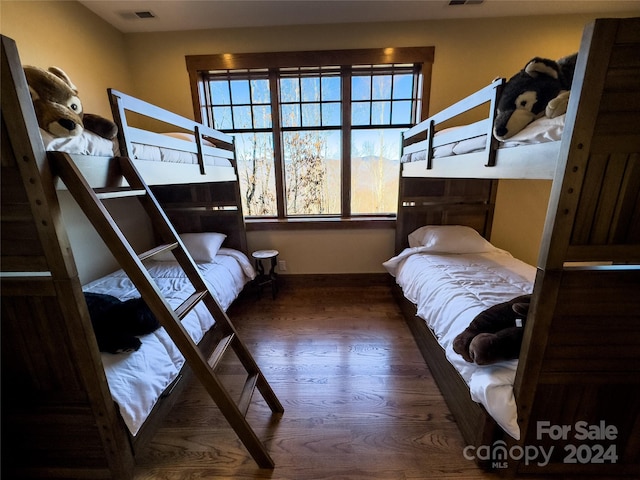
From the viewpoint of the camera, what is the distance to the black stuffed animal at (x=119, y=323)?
1.19 metres

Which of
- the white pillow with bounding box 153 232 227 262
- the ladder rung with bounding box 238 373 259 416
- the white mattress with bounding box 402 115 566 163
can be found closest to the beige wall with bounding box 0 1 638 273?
the white pillow with bounding box 153 232 227 262

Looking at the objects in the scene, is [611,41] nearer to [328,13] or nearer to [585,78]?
[585,78]

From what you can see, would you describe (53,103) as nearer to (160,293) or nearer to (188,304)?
(160,293)

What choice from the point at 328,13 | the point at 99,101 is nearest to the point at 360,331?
the point at 328,13

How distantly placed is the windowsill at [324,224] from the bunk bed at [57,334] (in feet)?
4.57

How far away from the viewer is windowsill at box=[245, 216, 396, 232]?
115 inches

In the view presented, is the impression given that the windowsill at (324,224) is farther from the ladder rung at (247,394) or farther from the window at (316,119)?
the ladder rung at (247,394)

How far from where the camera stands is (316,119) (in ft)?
9.25

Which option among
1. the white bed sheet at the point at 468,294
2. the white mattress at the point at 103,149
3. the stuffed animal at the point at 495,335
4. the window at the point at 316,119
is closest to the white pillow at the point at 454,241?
the white bed sheet at the point at 468,294

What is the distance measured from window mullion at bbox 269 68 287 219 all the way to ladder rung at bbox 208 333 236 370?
1.81 meters

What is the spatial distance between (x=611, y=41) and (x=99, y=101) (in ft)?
10.6

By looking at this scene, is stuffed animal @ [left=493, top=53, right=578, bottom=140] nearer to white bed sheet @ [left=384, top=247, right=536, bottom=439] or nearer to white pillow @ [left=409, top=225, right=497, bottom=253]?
white bed sheet @ [left=384, top=247, right=536, bottom=439]

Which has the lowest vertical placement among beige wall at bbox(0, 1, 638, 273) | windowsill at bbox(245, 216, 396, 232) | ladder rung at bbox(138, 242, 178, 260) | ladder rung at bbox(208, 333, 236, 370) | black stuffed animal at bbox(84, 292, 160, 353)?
ladder rung at bbox(208, 333, 236, 370)

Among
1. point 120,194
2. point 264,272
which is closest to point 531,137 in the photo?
point 120,194
